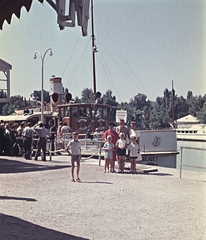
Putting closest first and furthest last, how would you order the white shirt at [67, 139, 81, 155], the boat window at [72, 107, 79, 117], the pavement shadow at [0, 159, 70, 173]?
the white shirt at [67, 139, 81, 155] → the pavement shadow at [0, 159, 70, 173] → the boat window at [72, 107, 79, 117]

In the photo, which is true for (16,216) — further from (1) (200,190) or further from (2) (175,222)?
(1) (200,190)

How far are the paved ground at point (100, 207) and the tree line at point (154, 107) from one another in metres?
11.5

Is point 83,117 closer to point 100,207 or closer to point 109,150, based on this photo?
point 109,150

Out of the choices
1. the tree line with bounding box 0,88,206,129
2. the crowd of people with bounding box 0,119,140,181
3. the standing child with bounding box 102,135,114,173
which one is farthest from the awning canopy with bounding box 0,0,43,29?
the tree line with bounding box 0,88,206,129

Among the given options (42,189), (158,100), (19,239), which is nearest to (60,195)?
(42,189)

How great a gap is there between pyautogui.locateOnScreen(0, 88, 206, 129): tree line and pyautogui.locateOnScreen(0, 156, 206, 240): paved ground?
11.5m

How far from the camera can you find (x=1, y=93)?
53.5 ft

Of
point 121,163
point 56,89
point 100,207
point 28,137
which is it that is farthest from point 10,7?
point 56,89

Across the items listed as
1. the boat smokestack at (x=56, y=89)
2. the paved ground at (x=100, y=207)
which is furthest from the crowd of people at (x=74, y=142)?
the boat smokestack at (x=56, y=89)

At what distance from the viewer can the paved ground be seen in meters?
5.87

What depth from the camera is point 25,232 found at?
570 centimetres

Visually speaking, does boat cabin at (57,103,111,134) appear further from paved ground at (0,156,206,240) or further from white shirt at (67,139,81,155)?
white shirt at (67,139,81,155)

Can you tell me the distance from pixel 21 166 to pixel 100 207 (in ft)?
21.9

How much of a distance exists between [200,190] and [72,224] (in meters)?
4.17
